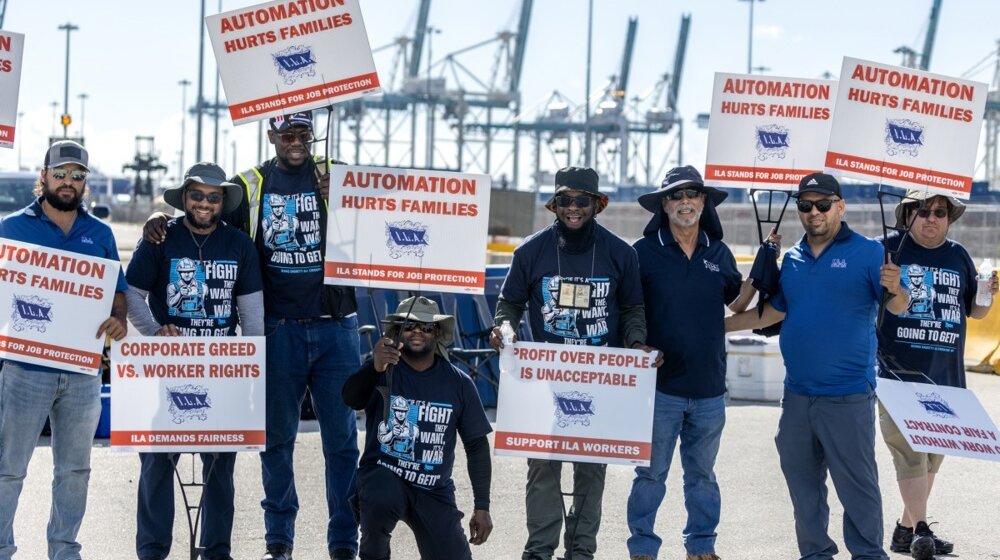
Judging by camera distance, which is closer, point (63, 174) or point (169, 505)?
point (63, 174)

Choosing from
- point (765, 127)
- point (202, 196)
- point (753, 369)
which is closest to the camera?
point (202, 196)

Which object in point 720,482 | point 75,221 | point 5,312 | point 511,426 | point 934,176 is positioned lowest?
point 720,482

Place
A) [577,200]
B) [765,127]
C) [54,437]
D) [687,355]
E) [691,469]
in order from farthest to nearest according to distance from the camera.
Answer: [765,127] < [691,469] < [687,355] < [577,200] < [54,437]

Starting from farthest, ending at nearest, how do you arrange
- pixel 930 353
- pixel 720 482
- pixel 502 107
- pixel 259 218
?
1. pixel 502 107
2. pixel 720 482
3. pixel 930 353
4. pixel 259 218

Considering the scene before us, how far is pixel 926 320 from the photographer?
282 inches

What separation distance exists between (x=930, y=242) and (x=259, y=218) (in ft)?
11.6

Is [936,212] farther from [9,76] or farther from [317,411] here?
[9,76]

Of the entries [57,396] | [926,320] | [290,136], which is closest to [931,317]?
[926,320]

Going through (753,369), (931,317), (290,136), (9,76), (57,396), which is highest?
(9,76)

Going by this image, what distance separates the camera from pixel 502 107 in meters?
91.8

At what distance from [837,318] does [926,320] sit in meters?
1.15

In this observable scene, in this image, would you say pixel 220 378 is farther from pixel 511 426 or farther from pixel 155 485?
pixel 511 426

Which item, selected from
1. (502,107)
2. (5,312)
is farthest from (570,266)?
(502,107)

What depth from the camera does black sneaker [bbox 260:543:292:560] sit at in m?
6.63
